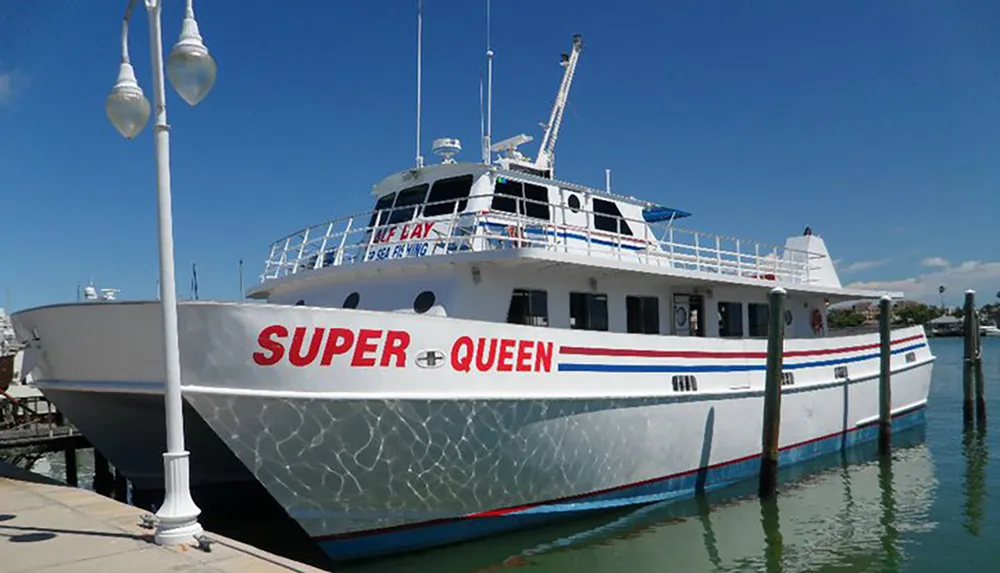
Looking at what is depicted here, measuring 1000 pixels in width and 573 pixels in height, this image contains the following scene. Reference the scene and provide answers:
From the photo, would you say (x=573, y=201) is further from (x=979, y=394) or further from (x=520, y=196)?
(x=979, y=394)

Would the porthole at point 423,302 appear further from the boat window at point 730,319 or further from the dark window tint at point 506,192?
the boat window at point 730,319

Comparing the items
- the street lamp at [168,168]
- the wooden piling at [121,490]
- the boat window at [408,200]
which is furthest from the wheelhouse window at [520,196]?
the wooden piling at [121,490]

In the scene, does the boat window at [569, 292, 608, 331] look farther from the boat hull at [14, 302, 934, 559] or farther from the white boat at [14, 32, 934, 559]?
the boat hull at [14, 302, 934, 559]

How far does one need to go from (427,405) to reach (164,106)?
399cm

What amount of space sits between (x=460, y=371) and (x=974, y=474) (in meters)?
11.7


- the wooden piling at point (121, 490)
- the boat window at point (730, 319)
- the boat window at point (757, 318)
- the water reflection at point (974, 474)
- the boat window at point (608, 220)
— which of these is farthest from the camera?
the wooden piling at point (121, 490)

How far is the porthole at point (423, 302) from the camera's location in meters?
10.0

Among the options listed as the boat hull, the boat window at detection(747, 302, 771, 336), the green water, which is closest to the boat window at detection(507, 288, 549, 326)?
the boat hull

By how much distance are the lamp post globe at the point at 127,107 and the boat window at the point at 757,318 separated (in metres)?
11.4

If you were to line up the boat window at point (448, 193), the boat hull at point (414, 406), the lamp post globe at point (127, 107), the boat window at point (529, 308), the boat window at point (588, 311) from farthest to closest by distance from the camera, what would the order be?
the boat window at point (448, 193), the boat window at point (588, 311), the boat window at point (529, 308), the boat hull at point (414, 406), the lamp post globe at point (127, 107)

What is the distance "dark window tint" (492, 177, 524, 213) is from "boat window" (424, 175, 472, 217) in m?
0.47

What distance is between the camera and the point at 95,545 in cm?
670

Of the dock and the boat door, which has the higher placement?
the boat door

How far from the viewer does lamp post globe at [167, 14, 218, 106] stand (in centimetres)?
638
